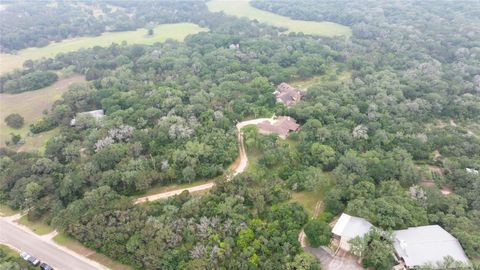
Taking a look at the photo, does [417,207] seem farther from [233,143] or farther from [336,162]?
[233,143]

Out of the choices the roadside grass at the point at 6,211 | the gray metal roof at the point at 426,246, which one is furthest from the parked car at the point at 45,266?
the gray metal roof at the point at 426,246

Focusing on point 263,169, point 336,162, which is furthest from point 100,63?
point 336,162

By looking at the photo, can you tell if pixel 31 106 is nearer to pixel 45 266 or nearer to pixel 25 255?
pixel 25 255

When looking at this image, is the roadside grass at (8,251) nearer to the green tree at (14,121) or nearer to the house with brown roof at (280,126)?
the green tree at (14,121)

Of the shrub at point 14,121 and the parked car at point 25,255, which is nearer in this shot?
the parked car at point 25,255

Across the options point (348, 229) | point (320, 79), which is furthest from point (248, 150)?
point (320, 79)
